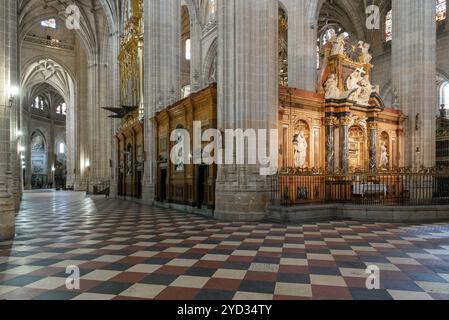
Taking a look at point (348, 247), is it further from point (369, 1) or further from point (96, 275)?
point (369, 1)

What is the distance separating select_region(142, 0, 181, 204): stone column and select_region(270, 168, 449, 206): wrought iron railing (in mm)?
8104

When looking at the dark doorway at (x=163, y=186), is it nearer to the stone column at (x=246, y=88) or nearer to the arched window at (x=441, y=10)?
the stone column at (x=246, y=88)

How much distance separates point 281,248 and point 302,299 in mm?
2621

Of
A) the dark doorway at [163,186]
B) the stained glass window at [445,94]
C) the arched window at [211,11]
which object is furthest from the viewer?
the arched window at [211,11]

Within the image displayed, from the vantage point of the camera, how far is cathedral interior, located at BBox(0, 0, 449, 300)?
14.6ft

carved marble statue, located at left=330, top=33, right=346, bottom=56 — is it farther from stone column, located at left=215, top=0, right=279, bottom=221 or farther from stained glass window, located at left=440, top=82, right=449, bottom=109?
stained glass window, located at left=440, top=82, right=449, bottom=109

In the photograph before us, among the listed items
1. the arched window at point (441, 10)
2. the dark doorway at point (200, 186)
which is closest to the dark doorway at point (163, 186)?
the dark doorway at point (200, 186)

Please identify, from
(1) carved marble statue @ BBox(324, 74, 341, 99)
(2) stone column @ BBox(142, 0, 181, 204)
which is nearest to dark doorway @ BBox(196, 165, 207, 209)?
(2) stone column @ BBox(142, 0, 181, 204)

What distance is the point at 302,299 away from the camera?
3533 millimetres

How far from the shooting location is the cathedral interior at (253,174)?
175 inches

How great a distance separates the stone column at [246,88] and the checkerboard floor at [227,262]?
5.32 ft

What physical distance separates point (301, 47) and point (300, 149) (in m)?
8.69

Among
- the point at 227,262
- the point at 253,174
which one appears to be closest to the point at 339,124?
the point at 253,174
